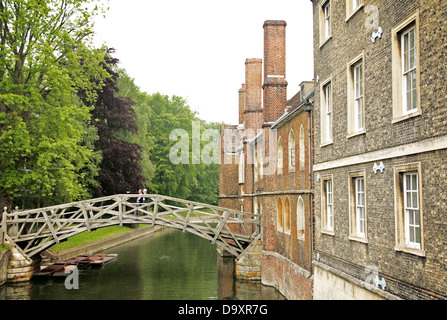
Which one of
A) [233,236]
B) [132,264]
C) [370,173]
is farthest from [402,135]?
[132,264]

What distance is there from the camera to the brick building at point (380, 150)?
746 centimetres

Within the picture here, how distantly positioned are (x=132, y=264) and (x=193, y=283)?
6.39m

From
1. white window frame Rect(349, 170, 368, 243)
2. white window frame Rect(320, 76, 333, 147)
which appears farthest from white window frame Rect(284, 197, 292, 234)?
white window frame Rect(349, 170, 368, 243)

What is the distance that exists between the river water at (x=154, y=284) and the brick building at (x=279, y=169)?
5.51 ft

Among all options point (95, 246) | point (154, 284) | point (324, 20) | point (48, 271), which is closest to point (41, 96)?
point (48, 271)

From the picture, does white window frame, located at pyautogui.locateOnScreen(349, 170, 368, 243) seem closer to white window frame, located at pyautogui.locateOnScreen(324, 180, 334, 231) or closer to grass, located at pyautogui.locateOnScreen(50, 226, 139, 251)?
white window frame, located at pyautogui.locateOnScreen(324, 180, 334, 231)

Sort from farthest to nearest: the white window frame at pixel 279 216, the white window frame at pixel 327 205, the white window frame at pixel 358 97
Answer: the white window frame at pixel 279 216 < the white window frame at pixel 327 205 < the white window frame at pixel 358 97

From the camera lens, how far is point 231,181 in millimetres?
31531

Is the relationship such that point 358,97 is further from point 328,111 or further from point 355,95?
point 328,111

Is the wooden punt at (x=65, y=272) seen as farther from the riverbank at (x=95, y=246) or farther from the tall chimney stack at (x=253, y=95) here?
the tall chimney stack at (x=253, y=95)

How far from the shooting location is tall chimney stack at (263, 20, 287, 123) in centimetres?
2102

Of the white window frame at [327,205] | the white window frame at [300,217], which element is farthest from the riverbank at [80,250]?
the white window frame at [327,205]
